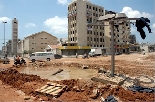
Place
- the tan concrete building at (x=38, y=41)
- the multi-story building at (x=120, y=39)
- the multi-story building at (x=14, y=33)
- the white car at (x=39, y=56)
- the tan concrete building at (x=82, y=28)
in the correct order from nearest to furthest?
1. the white car at (x=39, y=56)
2. the tan concrete building at (x=82, y=28)
3. the multi-story building at (x=120, y=39)
4. the tan concrete building at (x=38, y=41)
5. the multi-story building at (x=14, y=33)

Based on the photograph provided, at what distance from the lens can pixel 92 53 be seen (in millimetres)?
53688

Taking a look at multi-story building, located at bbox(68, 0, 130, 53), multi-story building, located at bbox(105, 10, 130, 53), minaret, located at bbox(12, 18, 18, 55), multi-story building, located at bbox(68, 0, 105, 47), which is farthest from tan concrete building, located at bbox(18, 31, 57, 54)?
multi-story building, located at bbox(105, 10, 130, 53)

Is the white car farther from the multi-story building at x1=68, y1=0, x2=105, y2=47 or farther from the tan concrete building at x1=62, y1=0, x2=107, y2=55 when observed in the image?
the multi-story building at x1=68, y1=0, x2=105, y2=47

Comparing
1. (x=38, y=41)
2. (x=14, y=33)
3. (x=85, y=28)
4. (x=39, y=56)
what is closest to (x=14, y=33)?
(x=14, y=33)

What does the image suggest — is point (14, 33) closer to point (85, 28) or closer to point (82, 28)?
point (82, 28)

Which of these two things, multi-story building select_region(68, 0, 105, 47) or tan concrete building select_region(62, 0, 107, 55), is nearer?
tan concrete building select_region(62, 0, 107, 55)

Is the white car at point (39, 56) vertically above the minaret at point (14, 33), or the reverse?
the minaret at point (14, 33)

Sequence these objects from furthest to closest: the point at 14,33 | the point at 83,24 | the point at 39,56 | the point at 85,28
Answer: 1. the point at 14,33
2. the point at 85,28
3. the point at 83,24
4. the point at 39,56

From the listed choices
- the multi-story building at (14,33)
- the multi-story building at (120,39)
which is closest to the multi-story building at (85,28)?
the multi-story building at (120,39)

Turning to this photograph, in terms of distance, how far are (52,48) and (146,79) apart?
5930 centimetres

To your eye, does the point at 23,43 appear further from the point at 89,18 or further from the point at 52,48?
the point at 89,18

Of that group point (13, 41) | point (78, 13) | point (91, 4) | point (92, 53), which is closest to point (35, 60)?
point (92, 53)

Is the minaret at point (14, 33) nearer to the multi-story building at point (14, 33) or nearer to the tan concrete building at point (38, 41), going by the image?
the multi-story building at point (14, 33)

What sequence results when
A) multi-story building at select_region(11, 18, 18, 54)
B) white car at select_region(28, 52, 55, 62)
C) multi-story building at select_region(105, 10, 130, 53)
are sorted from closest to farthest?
1. white car at select_region(28, 52, 55, 62)
2. multi-story building at select_region(105, 10, 130, 53)
3. multi-story building at select_region(11, 18, 18, 54)
